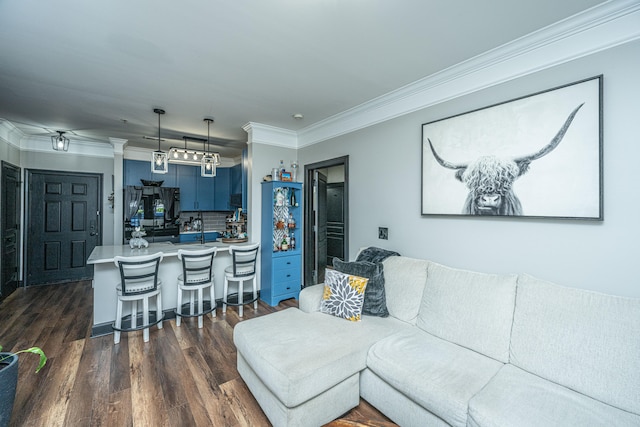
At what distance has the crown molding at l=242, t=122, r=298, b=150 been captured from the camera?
4092 mm

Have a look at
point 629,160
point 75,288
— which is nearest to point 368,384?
point 629,160

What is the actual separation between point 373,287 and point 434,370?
92 centimetres

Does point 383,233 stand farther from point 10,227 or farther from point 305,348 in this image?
point 10,227

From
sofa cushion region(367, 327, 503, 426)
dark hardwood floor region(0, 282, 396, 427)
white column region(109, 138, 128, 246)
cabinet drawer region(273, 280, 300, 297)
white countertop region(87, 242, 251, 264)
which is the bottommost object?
dark hardwood floor region(0, 282, 396, 427)

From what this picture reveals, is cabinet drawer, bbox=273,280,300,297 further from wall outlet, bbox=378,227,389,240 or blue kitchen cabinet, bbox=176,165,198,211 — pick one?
blue kitchen cabinet, bbox=176,165,198,211

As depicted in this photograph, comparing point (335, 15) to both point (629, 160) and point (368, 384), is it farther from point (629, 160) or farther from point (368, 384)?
point (368, 384)

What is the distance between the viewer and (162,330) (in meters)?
3.07

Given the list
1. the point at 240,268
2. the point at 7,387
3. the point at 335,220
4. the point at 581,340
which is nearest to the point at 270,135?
the point at 240,268

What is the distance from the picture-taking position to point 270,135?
4.25 m

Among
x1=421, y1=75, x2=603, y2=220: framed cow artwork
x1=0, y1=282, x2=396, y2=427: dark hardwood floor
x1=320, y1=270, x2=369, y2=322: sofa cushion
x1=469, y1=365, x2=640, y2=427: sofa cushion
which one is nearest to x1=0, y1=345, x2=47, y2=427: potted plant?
x1=0, y1=282, x2=396, y2=427: dark hardwood floor

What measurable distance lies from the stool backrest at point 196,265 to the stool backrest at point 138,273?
28 cm

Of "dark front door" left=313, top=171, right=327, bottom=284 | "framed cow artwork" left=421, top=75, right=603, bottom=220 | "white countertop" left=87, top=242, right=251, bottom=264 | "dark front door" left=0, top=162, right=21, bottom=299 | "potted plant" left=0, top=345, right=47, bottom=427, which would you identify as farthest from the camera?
"dark front door" left=313, top=171, right=327, bottom=284

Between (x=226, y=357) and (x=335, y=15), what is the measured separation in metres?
2.90

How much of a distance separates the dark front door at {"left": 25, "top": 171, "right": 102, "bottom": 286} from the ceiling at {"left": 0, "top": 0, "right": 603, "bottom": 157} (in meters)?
1.75
